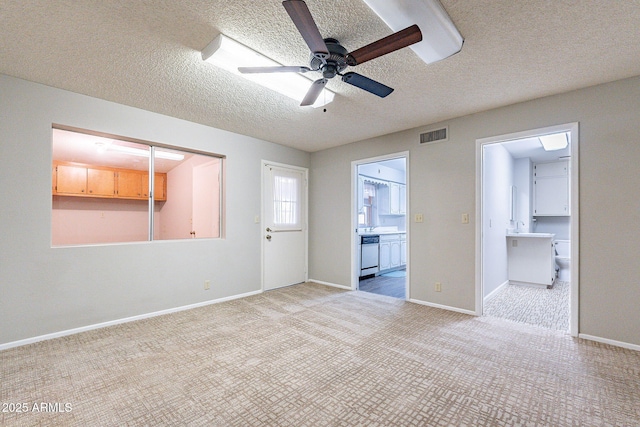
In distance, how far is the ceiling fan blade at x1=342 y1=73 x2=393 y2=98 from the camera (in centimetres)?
210

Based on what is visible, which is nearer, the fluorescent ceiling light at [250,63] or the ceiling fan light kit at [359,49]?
the ceiling fan light kit at [359,49]

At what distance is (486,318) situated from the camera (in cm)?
343

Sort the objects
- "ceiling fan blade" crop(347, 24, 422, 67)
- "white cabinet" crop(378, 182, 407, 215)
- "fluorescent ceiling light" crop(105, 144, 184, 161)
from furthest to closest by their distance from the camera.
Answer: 1. "white cabinet" crop(378, 182, 407, 215)
2. "fluorescent ceiling light" crop(105, 144, 184, 161)
3. "ceiling fan blade" crop(347, 24, 422, 67)

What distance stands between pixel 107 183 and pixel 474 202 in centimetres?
476

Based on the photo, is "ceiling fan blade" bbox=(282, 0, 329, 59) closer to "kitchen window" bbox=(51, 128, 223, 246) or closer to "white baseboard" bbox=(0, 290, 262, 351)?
"kitchen window" bbox=(51, 128, 223, 246)

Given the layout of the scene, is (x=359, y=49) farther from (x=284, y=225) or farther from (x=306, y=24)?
(x=284, y=225)

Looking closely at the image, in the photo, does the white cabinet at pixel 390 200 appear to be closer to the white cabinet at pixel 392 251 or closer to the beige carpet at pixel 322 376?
the white cabinet at pixel 392 251

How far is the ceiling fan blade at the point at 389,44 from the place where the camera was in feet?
5.29

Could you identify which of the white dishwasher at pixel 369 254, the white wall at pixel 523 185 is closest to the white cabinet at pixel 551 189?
the white wall at pixel 523 185

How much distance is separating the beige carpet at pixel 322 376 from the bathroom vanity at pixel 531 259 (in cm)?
239

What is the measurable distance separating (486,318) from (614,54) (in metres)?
Result: 2.82

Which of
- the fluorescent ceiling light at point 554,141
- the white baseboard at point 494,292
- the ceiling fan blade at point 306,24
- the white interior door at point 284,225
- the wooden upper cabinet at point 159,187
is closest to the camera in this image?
the ceiling fan blade at point 306,24

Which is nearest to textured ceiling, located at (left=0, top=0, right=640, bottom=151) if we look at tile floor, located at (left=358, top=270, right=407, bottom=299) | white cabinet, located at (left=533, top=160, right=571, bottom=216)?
tile floor, located at (left=358, top=270, right=407, bottom=299)

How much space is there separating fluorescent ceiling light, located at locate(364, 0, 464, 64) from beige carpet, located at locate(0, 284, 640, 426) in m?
2.46
